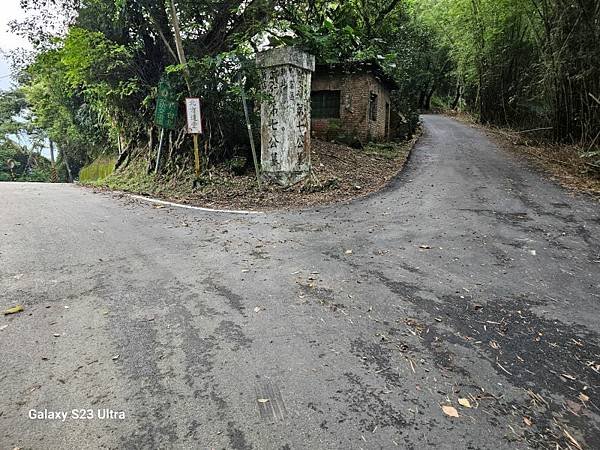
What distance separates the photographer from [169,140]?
9.62 metres

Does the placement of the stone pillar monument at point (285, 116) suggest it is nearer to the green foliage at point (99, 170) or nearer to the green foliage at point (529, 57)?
the green foliage at point (529, 57)

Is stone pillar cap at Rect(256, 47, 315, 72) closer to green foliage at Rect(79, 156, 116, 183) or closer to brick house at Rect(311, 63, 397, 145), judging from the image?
brick house at Rect(311, 63, 397, 145)

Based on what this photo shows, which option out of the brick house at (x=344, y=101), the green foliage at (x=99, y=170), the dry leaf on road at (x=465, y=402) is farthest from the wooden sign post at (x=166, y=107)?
the dry leaf on road at (x=465, y=402)

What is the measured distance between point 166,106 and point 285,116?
8.98 feet

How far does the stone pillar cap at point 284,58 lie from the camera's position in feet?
25.1

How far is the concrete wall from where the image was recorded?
1227 cm

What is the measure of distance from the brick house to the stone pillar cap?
14.6 ft

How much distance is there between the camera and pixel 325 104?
12.7 meters

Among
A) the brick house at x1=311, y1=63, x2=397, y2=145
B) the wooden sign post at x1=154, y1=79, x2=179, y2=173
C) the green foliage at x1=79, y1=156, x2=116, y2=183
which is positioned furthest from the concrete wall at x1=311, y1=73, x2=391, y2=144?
the green foliage at x1=79, y1=156, x2=116, y2=183

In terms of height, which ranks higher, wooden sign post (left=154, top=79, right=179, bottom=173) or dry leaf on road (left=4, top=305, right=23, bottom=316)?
wooden sign post (left=154, top=79, right=179, bottom=173)

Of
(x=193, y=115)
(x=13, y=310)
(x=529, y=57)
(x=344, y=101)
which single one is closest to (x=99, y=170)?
(x=193, y=115)

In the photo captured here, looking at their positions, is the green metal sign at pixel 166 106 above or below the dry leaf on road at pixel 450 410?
above

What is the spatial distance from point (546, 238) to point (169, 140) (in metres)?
7.86

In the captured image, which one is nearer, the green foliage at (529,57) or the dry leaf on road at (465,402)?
the dry leaf on road at (465,402)
